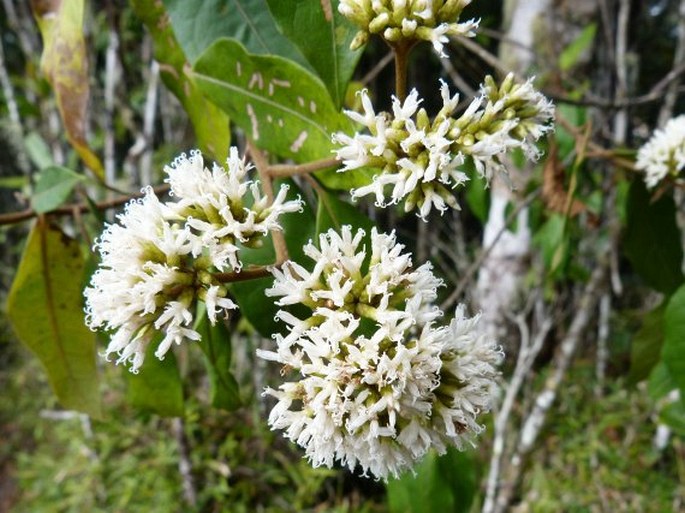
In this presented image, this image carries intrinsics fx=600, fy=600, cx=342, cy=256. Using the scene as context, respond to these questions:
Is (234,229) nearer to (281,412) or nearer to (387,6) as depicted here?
(281,412)

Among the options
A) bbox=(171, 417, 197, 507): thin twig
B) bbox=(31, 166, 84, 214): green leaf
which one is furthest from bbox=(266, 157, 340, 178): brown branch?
bbox=(171, 417, 197, 507): thin twig

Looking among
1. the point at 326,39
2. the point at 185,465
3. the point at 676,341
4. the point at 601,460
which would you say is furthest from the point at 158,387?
the point at 601,460

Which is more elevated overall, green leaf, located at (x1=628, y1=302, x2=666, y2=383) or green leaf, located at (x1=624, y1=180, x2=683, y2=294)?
green leaf, located at (x1=624, y1=180, x2=683, y2=294)

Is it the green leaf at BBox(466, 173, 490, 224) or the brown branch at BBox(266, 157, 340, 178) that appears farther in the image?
the green leaf at BBox(466, 173, 490, 224)

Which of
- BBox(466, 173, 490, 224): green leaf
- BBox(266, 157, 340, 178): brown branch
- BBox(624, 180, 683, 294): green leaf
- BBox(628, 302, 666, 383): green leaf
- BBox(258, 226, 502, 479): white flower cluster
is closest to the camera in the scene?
BBox(258, 226, 502, 479): white flower cluster

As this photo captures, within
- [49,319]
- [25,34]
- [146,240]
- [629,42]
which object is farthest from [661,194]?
[25,34]

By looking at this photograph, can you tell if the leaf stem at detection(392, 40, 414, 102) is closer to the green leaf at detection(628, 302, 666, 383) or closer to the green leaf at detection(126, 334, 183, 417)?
the green leaf at detection(126, 334, 183, 417)
